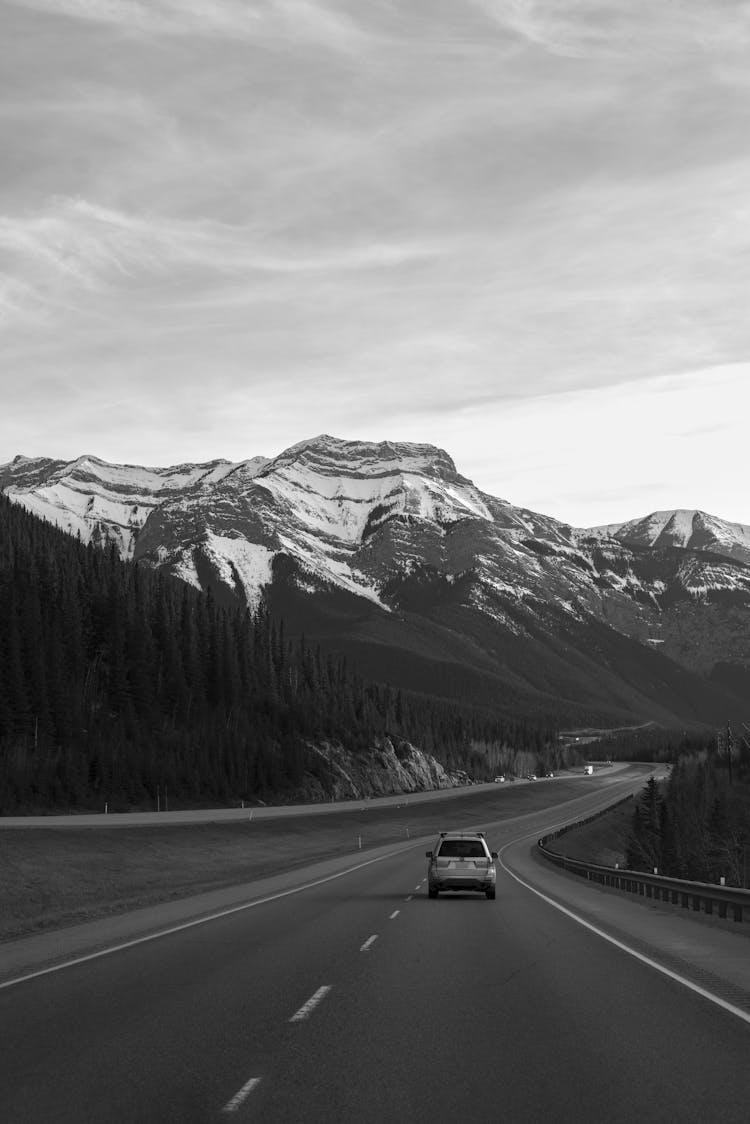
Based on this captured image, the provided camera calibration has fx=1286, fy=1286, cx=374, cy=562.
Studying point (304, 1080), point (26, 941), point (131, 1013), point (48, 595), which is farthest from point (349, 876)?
point (48, 595)

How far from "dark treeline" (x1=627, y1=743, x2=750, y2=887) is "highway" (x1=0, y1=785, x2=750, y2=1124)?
61216 millimetres

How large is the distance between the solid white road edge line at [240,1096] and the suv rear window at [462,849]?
84.4 feet

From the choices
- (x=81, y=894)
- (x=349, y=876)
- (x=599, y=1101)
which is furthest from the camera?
(x=349, y=876)

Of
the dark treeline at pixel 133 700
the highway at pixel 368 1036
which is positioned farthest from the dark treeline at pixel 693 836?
the highway at pixel 368 1036

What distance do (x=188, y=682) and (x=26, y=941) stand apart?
12058 cm

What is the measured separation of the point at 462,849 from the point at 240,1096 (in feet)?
87.5

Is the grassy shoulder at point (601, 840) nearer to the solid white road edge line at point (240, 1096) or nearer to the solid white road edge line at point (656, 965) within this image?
the solid white road edge line at point (656, 965)

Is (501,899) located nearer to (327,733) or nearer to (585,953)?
(585,953)

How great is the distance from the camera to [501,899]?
35.6 metres

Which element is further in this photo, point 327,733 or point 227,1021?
point 327,733

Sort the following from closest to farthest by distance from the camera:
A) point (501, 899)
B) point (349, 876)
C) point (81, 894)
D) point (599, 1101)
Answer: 1. point (599, 1101)
2. point (501, 899)
3. point (81, 894)
4. point (349, 876)

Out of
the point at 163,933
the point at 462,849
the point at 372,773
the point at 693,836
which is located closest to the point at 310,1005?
the point at 163,933

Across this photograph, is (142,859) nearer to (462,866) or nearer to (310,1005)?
(462,866)

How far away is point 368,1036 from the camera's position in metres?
12.7
